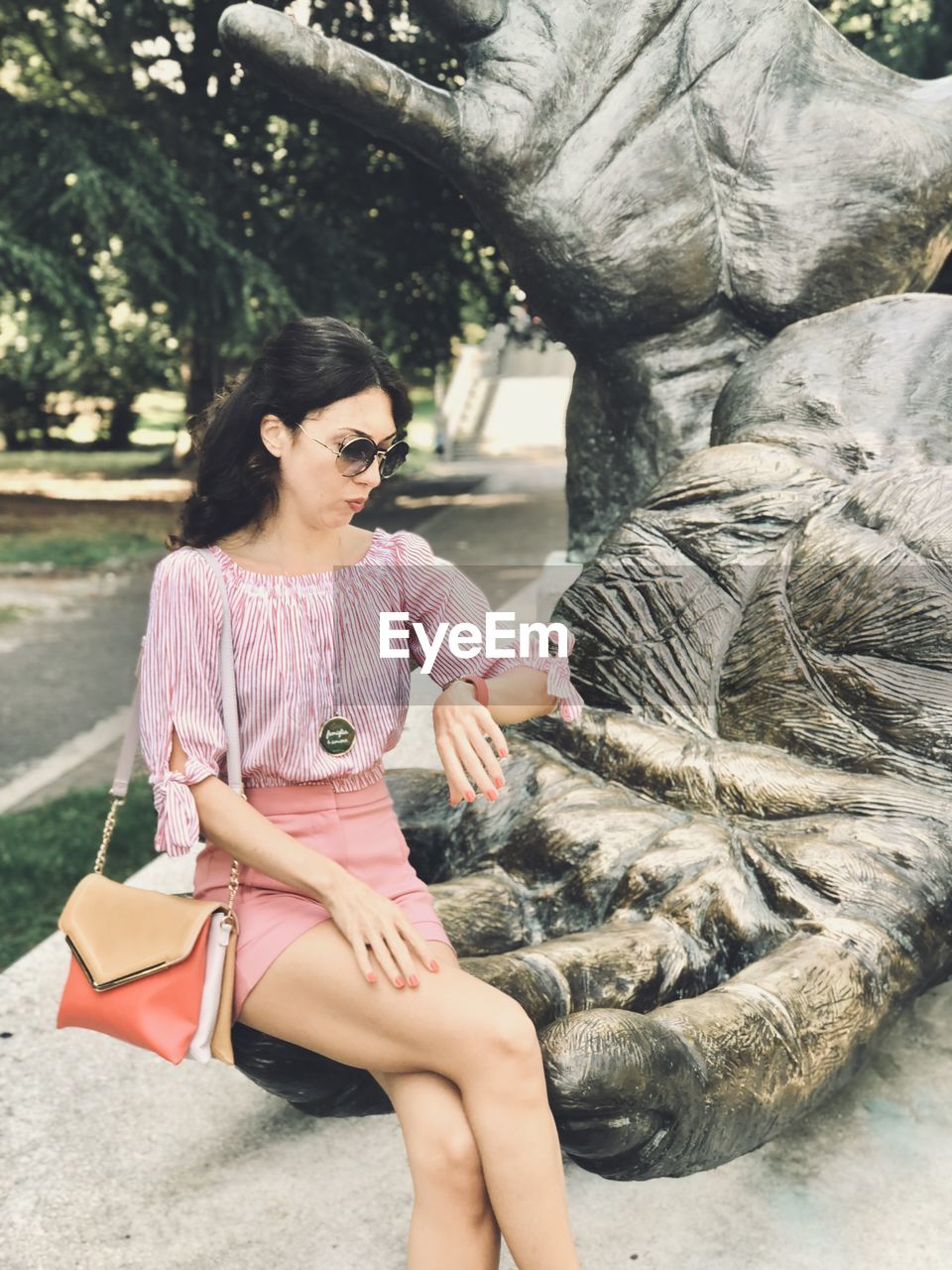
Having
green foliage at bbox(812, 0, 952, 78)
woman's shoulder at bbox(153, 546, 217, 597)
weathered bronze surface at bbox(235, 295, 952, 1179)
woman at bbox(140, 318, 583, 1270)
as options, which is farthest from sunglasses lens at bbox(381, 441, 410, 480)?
green foliage at bbox(812, 0, 952, 78)

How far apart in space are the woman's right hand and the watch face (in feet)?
0.75

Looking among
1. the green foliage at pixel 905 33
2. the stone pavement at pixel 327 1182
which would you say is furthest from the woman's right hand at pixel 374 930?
the green foliage at pixel 905 33

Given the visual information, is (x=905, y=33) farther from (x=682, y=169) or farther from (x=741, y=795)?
(x=741, y=795)

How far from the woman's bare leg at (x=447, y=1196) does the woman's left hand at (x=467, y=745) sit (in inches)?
17.1

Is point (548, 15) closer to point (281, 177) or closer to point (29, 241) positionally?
point (29, 241)

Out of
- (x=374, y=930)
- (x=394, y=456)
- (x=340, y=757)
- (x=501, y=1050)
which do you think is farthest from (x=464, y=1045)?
(x=394, y=456)

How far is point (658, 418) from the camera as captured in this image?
3.95 metres

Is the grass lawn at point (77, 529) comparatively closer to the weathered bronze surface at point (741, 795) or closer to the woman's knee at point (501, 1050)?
the weathered bronze surface at point (741, 795)

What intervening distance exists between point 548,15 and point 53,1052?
3.04m

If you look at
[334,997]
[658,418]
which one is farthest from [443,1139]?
[658,418]

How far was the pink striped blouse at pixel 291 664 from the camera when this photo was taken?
1899 millimetres

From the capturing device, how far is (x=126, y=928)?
→ 186 cm

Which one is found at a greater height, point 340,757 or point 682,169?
point 682,169

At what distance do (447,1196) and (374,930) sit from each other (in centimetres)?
35
